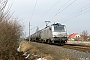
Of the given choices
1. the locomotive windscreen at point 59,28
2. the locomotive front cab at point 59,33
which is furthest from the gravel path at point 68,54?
the locomotive windscreen at point 59,28

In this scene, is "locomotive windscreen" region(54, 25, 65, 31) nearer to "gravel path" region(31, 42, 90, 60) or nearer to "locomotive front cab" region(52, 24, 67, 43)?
"locomotive front cab" region(52, 24, 67, 43)

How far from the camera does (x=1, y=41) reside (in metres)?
12.4

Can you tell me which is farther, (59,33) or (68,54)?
(59,33)

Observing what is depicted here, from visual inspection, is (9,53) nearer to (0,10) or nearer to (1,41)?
(1,41)

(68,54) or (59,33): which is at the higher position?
(59,33)

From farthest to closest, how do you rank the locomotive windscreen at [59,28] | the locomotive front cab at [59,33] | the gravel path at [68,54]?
the locomotive windscreen at [59,28] < the locomotive front cab at [59,33] < the gravel path at [68,54]

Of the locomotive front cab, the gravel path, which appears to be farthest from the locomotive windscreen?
the gravel path

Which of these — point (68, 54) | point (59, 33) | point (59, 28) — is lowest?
point (68, 54)

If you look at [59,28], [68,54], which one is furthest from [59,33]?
[68,54]

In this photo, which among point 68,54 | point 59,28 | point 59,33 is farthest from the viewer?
point 59,28

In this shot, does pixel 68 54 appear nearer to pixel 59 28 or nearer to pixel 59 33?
pixel 59 33

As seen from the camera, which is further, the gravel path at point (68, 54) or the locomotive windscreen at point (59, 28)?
the locomotive windscreen at point (59, 28)

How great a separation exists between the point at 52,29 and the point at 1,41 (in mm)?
18531

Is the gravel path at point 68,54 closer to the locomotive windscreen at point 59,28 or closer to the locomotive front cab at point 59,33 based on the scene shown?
the locomotive front cab at point 59,33
